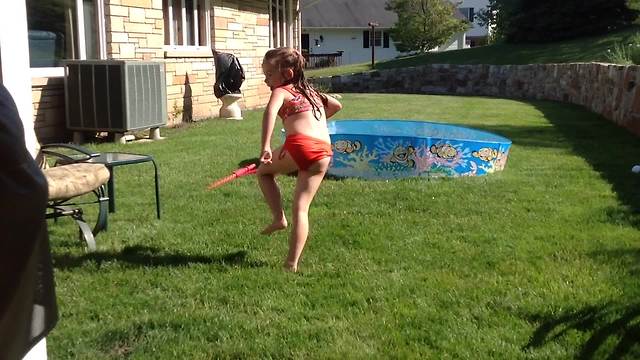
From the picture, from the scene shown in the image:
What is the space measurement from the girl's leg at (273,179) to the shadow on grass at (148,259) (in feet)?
1.04

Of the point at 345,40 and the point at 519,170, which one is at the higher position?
the point at 345,40

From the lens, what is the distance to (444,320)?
3.65 m

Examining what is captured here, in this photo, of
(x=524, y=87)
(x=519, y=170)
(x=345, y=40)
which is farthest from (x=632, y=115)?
(x=345, y=40)

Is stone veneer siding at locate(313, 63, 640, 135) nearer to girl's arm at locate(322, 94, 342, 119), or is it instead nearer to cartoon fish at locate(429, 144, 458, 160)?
cartoon fish at locate(429, 144, 458, 160)

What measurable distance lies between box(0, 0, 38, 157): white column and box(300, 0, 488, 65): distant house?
49.8 m

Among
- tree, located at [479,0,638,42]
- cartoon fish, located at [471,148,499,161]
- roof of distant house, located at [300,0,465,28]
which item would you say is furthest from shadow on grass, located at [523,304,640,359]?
roof of distant house, located at [300,0,465,28]

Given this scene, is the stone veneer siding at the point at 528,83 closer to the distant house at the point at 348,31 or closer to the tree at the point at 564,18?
the tree at the point at 564,18

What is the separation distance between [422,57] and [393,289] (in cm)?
3042

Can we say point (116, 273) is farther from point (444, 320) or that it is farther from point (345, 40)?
point (345, 40)

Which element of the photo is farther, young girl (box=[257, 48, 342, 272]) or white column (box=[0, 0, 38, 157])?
young girl (box=[257, 48, 342, 272])

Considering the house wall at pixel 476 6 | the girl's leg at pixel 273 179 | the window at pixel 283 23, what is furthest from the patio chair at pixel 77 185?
the house wall at pixel 476 6

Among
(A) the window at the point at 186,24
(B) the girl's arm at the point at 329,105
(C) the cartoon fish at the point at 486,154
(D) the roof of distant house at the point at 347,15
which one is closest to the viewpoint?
(B) the girl's arm at the point at 329,105

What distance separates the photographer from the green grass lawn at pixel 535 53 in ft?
86.6

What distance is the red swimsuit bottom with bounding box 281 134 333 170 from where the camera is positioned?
14.2ft
